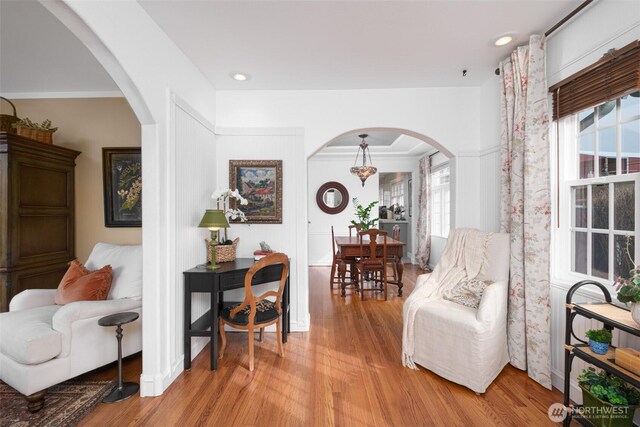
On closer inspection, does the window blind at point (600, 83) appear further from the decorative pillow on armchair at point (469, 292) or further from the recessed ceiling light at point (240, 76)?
the recessed ceiling light at point (240, 76)

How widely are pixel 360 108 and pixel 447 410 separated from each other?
282 cm

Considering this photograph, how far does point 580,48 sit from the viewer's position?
6.36 feet

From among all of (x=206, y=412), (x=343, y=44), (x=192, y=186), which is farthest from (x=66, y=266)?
(x=343, y=44)

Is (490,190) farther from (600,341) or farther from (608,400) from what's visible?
(608,400)

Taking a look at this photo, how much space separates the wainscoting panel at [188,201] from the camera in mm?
2287

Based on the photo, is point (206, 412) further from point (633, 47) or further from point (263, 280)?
point (633, 47)

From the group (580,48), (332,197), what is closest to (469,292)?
(580,48)

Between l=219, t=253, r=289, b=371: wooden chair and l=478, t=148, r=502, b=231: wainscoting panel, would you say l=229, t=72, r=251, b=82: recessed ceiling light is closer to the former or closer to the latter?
l=219, t=253, r=289, b=371: wooden chair

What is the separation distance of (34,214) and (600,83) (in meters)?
4.68

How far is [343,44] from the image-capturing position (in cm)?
232

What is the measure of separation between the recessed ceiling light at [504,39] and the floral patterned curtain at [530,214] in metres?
0.13

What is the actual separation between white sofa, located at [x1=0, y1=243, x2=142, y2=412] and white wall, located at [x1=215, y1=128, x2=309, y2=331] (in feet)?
3.28

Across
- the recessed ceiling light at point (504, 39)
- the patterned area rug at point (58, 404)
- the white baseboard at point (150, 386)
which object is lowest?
the patterned area rug at point (58, 404)

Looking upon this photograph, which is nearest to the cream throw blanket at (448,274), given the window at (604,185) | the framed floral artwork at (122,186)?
the window at (604,185)
